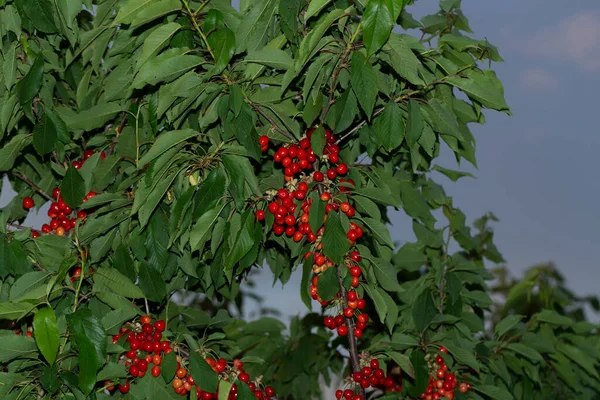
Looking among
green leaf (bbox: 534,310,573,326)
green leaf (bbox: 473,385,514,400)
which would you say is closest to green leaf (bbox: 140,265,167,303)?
green leaf (bbox: 473,385,514,400)

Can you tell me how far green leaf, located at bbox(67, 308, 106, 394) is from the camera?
2623mm

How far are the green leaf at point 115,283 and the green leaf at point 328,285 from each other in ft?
2.60

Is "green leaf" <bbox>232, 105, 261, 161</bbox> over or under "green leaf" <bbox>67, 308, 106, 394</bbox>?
over

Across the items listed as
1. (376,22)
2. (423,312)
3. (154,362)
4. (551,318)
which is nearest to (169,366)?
(154,362)

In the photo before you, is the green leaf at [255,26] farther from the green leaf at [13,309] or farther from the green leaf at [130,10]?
the green leaf at [13,309]

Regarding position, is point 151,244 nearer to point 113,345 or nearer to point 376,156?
point 113,345

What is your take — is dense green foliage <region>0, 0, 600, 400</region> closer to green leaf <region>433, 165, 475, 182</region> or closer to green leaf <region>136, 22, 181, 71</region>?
green leaf <region>136, 22, 181, 71</region>

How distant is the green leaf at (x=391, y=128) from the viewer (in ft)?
9.00

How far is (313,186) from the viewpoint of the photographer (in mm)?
2926

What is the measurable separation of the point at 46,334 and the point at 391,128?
1493 millimetres

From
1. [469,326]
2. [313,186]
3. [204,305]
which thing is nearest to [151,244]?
[313,186]

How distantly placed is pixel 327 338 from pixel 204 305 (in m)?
1.70

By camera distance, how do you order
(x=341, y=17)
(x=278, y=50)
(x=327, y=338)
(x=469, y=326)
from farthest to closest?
(x=327, y=338) < (x=469, y=326) < (x=278, y=50) < (x=341, y=17)

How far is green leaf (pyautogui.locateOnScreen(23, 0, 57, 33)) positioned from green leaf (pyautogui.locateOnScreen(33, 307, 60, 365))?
1.41 m
